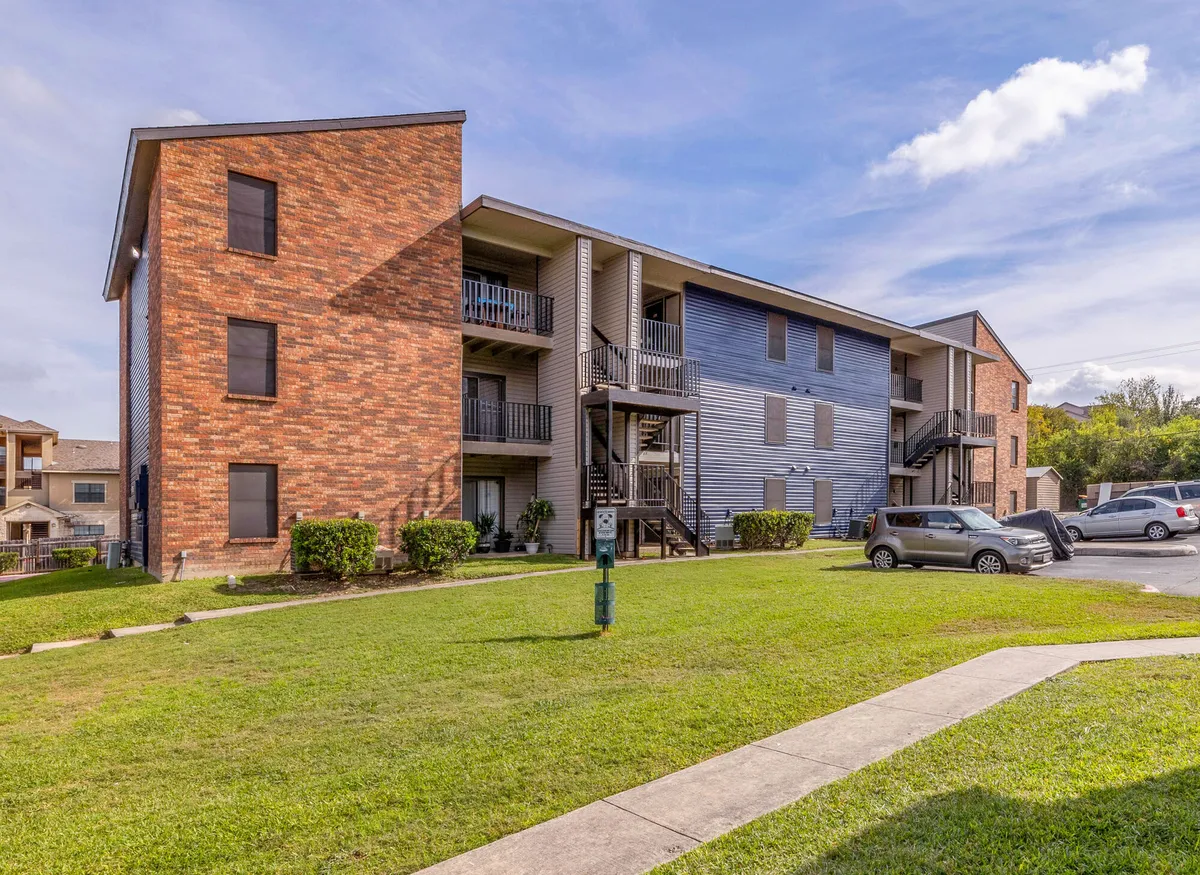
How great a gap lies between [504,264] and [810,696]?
17.2 metres

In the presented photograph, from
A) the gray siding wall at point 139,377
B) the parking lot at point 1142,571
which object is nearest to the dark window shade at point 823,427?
the parking lot at point 1142,571

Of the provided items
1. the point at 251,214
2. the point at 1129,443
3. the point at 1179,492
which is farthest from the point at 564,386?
the point at 1129,443

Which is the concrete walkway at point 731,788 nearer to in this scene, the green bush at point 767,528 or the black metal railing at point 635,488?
the black metal railing at point 635,488

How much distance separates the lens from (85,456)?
4497 centimetres

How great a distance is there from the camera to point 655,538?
72.1 feet

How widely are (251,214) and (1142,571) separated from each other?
19.8 metres

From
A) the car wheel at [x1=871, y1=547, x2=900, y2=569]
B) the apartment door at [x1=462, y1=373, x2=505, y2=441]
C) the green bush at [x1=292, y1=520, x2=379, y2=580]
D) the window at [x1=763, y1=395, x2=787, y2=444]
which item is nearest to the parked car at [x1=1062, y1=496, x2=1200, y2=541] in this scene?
the window at [x1=763, y1=395, x2=787, y2=444]

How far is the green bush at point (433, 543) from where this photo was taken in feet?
50.0

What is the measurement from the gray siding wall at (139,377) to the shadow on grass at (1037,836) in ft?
60.1

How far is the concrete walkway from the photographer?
3.55 m

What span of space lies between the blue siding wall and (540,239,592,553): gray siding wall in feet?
15.3

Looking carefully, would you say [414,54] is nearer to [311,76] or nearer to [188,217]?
[311,76]

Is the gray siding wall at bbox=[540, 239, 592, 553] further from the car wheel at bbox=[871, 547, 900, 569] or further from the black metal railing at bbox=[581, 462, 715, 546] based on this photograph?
the car wheel at bbox=[871, 547, 900, 569]

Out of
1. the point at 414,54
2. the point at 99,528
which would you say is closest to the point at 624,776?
the point at 414,54
